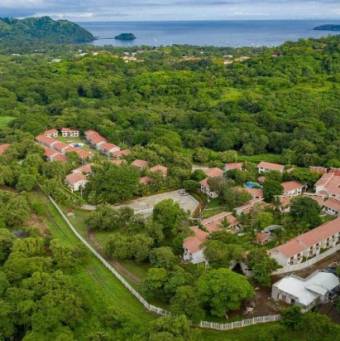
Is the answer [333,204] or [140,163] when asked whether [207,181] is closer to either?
[140,163]

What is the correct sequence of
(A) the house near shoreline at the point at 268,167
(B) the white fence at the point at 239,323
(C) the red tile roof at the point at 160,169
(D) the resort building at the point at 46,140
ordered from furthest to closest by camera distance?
(D) the resort building at the point at 46,140
(A) the house near shoreline at the point at 268,167
(C) the red tile roof at the point at 160,169
(B) the white fence at the point at 239,323

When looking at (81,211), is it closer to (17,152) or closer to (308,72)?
(17,152)

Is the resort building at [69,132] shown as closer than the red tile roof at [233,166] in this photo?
No

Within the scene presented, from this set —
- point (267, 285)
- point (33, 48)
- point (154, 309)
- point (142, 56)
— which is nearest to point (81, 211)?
point (154, 309)

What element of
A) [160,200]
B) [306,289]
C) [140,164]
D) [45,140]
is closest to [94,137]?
[45,140]

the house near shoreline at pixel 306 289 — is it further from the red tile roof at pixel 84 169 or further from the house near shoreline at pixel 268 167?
the red tile roof at pixel 84 169

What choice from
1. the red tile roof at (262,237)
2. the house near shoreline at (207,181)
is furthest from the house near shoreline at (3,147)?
the red tile roof at (262,237)
